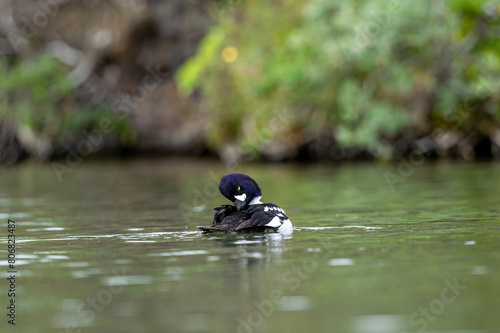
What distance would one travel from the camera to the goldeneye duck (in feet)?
40.2

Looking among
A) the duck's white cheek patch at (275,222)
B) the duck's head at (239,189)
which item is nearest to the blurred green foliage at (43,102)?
the duck's head at (239,189)

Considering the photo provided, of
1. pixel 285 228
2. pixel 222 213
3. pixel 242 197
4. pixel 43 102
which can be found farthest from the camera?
pixel 43 102

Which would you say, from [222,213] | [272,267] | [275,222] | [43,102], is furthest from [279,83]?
[272,267]

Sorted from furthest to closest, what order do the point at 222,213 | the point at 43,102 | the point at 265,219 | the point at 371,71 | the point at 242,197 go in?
the point at 43,102 < the point at 371,71 < the point at 242,197 < the point at 222,213 < the point at 265,219

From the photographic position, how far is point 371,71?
3197 cm

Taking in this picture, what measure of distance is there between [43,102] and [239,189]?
34.7 m

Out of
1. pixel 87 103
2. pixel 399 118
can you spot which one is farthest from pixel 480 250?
pixel 87 103

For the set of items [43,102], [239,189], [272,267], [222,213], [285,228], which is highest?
[43,102]

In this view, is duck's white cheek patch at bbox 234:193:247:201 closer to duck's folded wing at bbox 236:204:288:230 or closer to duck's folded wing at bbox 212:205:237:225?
duck's folded wing at bbox 212:205:237:225

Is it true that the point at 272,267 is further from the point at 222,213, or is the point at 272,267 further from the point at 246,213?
the point at 222,213

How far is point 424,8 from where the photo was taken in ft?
96.1

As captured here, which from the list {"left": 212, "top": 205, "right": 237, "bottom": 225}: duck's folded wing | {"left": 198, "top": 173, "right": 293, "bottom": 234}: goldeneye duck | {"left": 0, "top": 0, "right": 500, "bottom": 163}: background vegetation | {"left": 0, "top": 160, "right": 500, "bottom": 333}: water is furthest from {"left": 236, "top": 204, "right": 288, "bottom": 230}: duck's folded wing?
{"left": 0, "top": 0, "right": 500, "bottom": 163}: background vegetation

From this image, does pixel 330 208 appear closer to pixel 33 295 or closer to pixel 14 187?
pixel 33 295

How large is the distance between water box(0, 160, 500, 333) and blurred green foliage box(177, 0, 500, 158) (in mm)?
10670
